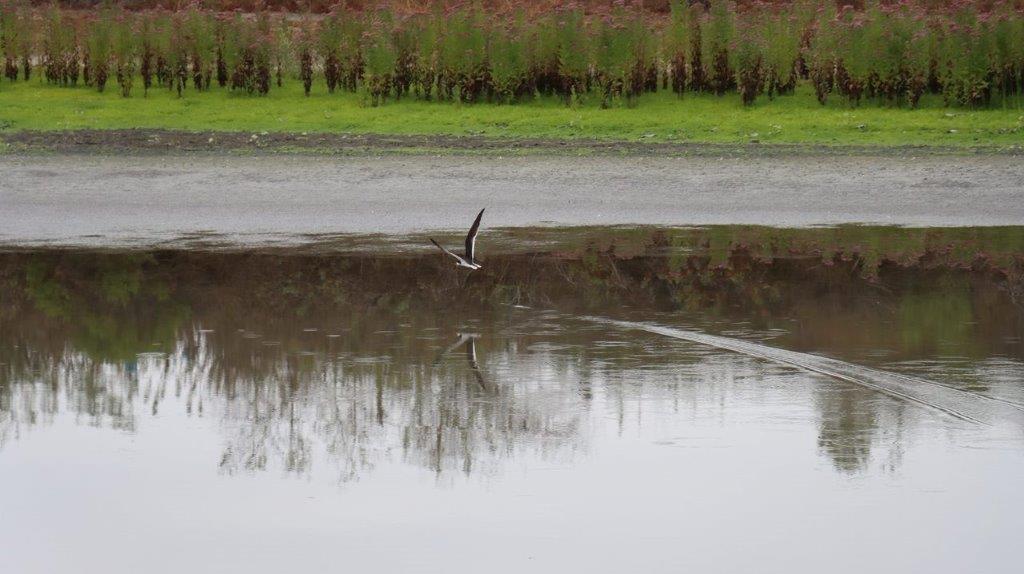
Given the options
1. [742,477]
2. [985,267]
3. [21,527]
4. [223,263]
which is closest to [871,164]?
[985,267]

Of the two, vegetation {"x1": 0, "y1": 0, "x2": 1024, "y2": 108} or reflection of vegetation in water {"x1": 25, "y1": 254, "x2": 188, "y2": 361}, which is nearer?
reflection of vegetation in water {"x1": 25, "y1": 254, "x2": 188, "y2": 361}

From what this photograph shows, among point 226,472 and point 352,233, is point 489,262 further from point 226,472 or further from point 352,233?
point 226,472

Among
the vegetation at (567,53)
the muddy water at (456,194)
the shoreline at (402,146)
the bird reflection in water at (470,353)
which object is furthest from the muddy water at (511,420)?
the vegetation at (567,53)

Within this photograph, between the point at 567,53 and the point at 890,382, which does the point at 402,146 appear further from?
the point at 890,382

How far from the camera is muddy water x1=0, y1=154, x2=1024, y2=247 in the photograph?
1525cm

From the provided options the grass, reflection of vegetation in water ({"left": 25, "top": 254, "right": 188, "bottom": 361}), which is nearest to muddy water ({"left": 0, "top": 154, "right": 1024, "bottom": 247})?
reflection of vegetation in water ({"left": 25, "top": 254, "right": 188, "bottom": 361})

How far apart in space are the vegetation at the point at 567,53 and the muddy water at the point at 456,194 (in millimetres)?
3917

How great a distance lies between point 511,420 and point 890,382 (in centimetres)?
206

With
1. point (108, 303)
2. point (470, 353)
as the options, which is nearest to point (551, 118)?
point (108, 303)

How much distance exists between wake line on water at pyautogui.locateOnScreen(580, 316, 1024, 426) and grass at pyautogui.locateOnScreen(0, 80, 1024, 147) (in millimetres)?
11466

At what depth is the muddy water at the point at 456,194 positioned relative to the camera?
15250 mm

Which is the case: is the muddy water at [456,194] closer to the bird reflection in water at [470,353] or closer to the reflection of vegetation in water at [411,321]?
the reflection of vegetation in water at [411,321]

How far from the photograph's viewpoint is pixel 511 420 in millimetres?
7020

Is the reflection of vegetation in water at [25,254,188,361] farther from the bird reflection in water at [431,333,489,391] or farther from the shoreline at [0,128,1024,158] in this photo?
the shoreline at [0,128,1024,158]
